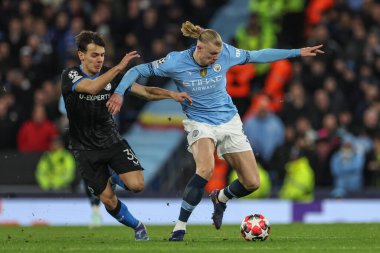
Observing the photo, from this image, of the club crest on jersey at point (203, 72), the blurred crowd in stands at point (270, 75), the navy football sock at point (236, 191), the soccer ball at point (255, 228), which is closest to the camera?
the soccer ball at point (255, 228)

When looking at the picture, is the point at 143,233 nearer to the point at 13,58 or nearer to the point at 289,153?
the point at 289,153

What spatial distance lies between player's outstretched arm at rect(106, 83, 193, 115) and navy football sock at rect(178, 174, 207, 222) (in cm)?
91

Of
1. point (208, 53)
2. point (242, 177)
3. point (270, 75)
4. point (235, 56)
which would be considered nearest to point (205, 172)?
point (242, 177)

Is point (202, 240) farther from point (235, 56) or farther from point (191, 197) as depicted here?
point (235, 56)

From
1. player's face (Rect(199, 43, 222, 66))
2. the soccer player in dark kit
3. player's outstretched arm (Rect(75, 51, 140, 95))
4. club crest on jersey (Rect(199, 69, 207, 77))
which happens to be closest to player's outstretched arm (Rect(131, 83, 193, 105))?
the soccer player in dark kit

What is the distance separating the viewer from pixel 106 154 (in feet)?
44.6

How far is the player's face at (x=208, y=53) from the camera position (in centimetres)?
1338

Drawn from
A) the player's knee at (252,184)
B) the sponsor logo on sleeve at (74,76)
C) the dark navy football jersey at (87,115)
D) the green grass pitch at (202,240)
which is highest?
the sponsor logo on sleeve at (74,76)

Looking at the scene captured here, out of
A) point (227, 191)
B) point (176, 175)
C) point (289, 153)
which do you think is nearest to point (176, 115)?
point (176, 175)

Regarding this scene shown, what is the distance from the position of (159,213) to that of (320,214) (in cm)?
271

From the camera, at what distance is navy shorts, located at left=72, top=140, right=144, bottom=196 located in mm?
13555

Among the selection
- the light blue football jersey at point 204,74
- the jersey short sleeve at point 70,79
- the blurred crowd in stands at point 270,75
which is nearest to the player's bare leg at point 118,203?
the light blue football jersey at point 204,74

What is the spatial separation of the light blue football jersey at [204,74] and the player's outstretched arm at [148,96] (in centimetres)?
21

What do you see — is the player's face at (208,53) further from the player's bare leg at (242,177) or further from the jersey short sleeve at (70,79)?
the jersey short sleeve at (70,79)
